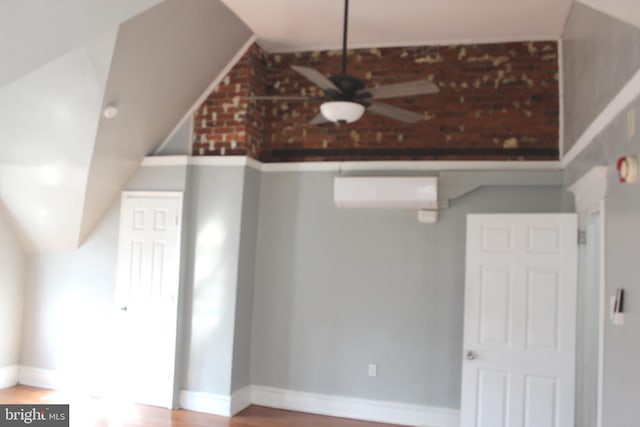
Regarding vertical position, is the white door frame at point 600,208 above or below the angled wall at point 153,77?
below

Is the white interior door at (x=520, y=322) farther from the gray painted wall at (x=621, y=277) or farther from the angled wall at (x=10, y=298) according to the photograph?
the angled wall at (x=10, y=298)

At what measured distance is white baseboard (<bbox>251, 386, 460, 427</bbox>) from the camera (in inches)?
177

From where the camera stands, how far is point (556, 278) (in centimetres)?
388

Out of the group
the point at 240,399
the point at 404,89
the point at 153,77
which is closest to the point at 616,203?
the point at 404,89

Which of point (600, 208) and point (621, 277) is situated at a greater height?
point (600, 208)

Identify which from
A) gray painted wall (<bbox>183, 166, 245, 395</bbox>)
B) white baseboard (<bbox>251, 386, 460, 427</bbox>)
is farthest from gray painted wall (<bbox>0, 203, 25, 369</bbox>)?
white baseboard (<bbox>251, 386, 460, 427</bbox>)

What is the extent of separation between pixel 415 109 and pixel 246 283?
235 centimetres

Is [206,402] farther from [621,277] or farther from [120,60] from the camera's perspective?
[621,277]

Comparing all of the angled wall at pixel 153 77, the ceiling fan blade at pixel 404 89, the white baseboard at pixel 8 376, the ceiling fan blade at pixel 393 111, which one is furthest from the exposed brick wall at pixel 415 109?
the white baseboard at pixel 8 376

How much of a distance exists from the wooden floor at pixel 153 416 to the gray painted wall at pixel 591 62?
3090mm

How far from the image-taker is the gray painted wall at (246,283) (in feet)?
15.6

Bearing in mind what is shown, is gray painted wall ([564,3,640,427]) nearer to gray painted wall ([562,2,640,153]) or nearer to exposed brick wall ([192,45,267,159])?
gray painted wall ([562,2,640,153])

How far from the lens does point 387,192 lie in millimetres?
4531

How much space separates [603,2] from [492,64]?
259cm
